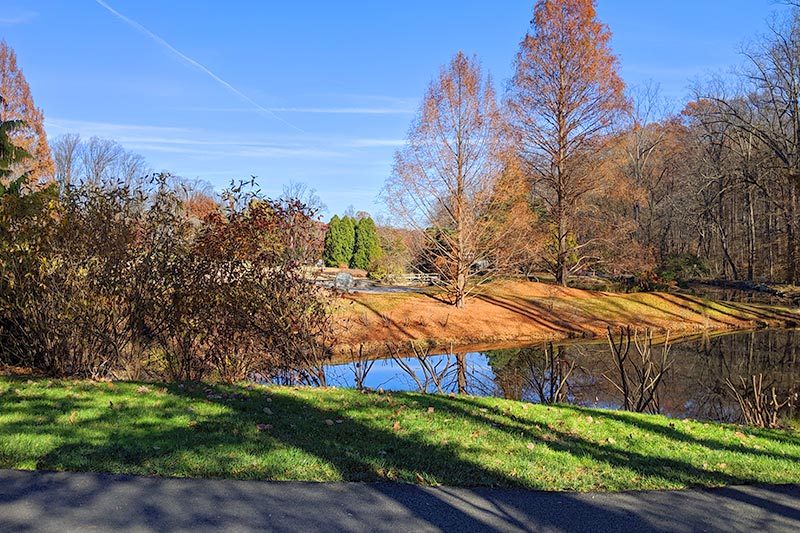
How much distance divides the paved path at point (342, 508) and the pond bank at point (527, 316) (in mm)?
14082

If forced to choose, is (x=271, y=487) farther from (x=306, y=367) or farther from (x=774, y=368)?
(x=774, y=368)

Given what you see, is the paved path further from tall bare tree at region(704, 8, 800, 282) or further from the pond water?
tall bare tree at region(704, 8, 800, 282)

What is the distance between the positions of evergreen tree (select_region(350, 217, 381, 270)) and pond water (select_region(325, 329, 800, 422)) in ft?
93.7

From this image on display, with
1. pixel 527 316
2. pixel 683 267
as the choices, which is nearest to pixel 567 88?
pixel 527 316

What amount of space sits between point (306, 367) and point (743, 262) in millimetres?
42322

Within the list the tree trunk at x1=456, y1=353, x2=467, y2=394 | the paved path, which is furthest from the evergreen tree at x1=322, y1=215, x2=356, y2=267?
the paved path

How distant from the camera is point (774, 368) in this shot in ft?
50.7

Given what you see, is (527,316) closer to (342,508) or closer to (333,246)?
(342,508)

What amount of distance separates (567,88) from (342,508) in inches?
1072

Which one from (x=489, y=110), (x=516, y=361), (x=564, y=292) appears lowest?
(x=516, y=361)

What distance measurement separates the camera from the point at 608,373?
14.1 m

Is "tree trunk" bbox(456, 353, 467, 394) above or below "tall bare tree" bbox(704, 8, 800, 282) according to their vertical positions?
below

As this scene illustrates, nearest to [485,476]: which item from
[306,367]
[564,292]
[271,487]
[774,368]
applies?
[271,487]

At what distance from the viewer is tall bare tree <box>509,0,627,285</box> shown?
27.7 metres
